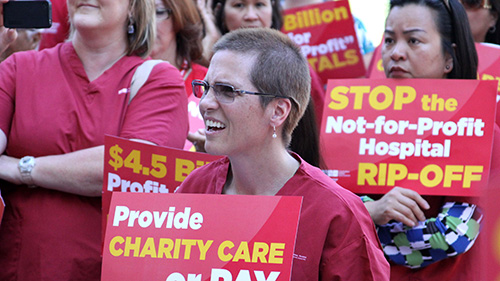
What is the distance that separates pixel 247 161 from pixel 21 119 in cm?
129

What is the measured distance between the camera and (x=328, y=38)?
5.98 m

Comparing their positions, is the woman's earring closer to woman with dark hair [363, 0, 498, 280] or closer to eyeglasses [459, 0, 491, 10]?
woman with dark hair [363, 0, 498, 280]

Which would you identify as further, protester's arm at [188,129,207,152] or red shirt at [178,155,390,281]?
protester's arm at [188,129,207,152]

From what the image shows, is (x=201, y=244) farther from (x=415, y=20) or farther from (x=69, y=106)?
(x=415, y=20)

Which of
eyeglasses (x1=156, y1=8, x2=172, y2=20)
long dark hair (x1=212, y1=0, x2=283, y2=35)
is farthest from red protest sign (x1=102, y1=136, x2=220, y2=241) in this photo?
long dark hair (x1=212, y1=0, x2=283, y2=35)

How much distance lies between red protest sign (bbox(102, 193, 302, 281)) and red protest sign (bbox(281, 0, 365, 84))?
3352 mm

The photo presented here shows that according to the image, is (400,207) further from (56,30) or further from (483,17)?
(56,30)

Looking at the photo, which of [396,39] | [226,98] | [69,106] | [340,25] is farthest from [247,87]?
[340,25]

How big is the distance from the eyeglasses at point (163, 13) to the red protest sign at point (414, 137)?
140 cm

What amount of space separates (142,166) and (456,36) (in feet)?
5.76

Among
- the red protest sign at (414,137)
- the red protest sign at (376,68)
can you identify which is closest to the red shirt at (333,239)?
the red protest sign at (414,137)

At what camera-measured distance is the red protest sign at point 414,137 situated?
3773 millimetres

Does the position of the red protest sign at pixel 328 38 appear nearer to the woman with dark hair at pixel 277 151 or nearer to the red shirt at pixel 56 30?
the red shirt at pixel 56 30

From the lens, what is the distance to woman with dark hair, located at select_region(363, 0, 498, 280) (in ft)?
12.0
